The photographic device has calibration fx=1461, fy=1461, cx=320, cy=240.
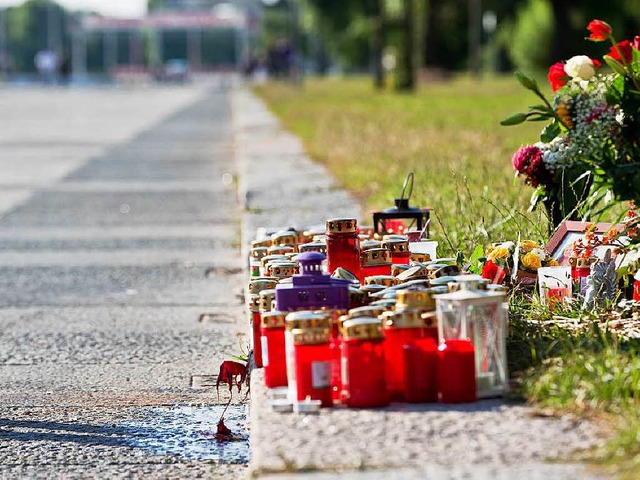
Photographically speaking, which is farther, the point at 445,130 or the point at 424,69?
the point at 424,69

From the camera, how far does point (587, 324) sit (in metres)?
4.80

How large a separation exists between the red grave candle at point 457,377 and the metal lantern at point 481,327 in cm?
7

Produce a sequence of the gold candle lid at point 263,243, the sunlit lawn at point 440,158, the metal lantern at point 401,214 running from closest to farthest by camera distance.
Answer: the gold candle lid at point 263,243, the metal lantern at point 401,214, the sunlit lawn at point 440,158

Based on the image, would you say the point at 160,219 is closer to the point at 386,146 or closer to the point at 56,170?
the point at 386,146

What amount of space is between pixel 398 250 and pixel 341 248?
33 cm

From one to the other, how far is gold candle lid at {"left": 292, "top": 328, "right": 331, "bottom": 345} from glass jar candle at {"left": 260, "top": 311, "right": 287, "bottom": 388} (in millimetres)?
274

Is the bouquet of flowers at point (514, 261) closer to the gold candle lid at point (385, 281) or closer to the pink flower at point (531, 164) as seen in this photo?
the pink flower at point (531, 164)

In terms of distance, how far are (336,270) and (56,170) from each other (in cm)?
1227

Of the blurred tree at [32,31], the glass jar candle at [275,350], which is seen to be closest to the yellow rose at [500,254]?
the glass jar candle at [275,350]

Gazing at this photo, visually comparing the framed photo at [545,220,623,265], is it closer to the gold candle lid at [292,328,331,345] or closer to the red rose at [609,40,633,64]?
the red rose at [609,40,633,64]

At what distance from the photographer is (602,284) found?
5113mm

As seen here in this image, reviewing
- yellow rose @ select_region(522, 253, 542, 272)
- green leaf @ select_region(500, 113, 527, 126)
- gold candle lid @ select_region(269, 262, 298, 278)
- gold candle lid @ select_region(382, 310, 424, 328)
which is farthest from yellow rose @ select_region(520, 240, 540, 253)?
gold candle lid @ select_region(382, 310, 424, 328)

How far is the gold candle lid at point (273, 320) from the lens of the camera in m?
4.43

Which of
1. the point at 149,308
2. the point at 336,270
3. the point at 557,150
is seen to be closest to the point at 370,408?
the point at 336,270
